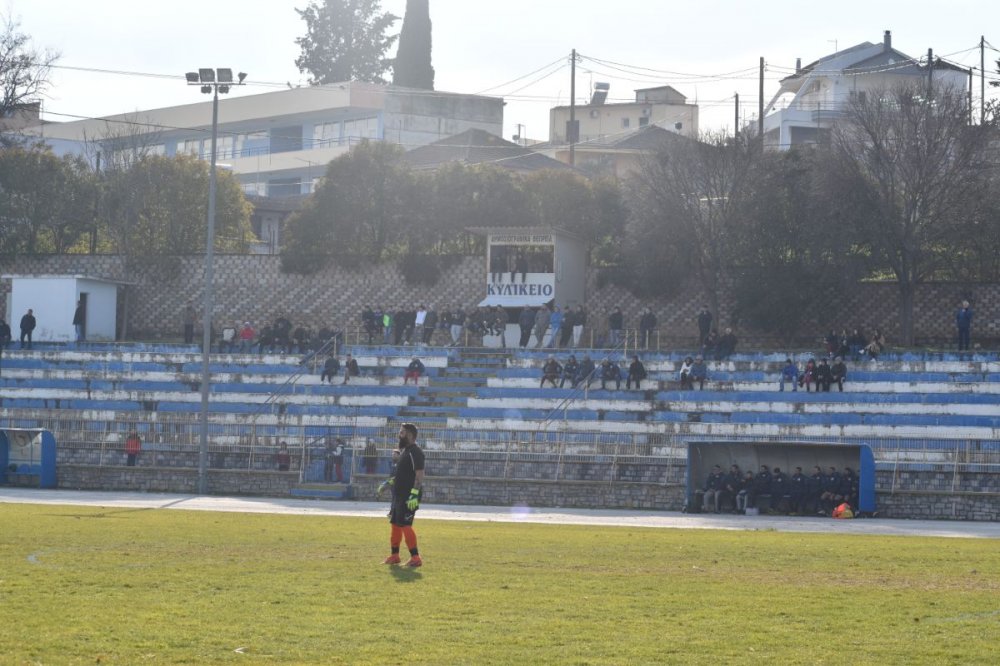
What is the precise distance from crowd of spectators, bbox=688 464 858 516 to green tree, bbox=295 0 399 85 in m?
76.0

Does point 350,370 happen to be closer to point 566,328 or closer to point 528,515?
point 566,328

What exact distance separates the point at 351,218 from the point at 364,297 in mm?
3535

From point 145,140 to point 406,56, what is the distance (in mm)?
30196

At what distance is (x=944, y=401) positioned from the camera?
131 feet

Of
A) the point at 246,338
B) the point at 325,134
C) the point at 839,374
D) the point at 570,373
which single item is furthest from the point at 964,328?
the point at 325,134

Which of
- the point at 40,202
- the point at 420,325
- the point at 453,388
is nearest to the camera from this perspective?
the point at 453,388

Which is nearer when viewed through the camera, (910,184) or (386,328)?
(910,184)

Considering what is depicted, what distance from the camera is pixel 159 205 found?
2498 inches

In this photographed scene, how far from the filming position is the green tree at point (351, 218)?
196ft

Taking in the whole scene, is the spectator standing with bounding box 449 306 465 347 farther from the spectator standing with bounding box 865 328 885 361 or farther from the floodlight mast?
the spectator standing with bounding box 865 328 885 361

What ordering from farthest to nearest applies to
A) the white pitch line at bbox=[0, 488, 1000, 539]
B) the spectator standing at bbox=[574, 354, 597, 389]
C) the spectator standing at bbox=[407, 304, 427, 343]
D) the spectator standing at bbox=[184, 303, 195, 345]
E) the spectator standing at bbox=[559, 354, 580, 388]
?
the spectator standing at bbox=[184, 303, 195, 345]
the spectator standing at bbox=[407, 304, 427, 343]
the spectator standing at bbox=[559, 354, 580, 388]
the spectator standing at bbox=[574, 354, 597, 389]
the white pitch line at bbox=[0, 488, 1000, 539]

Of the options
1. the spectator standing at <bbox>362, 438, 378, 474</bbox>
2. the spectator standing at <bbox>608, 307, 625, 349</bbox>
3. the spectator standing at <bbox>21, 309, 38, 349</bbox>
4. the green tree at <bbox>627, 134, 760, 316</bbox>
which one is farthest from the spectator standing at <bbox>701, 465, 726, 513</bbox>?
the spectator standing at <bbox>21, 309, 38, 349</bbox>

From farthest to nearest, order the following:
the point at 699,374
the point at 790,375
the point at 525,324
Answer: the point at 525,324 < the point at 699,374 < the point at 790,375

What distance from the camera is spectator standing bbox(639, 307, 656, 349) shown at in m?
50.0
